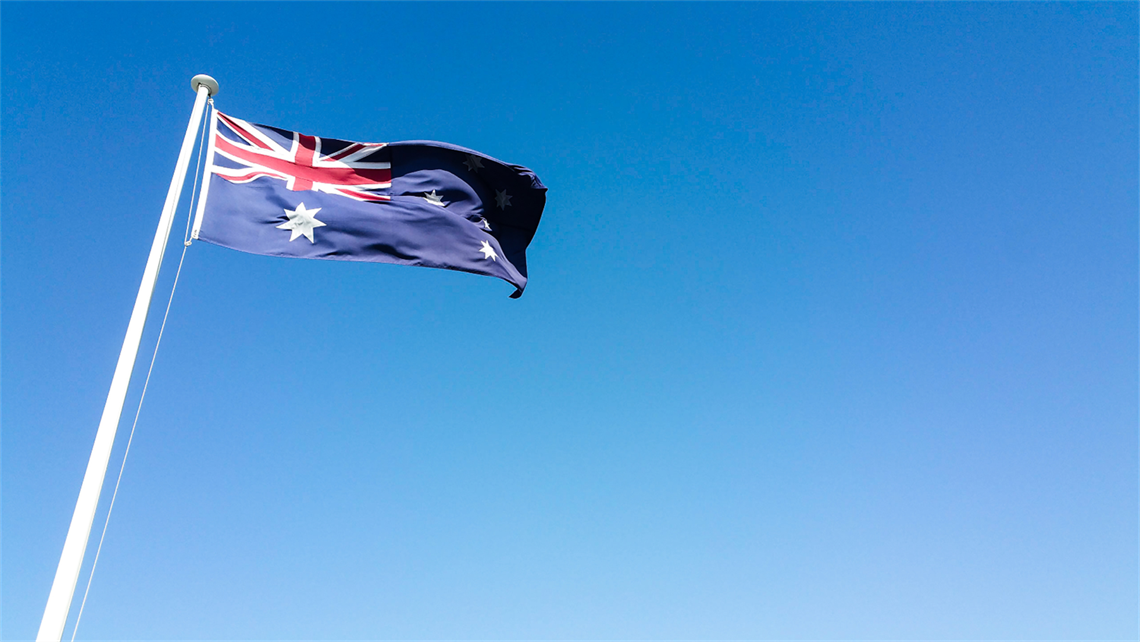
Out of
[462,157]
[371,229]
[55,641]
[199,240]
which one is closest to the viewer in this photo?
[55,641]

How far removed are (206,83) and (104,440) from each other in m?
5.10

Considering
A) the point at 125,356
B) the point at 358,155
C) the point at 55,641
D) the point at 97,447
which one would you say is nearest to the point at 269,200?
the point at 358,155

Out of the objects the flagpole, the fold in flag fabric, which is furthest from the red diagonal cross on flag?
the flagpole

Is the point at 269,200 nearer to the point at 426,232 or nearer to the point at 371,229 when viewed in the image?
the point at 371,229

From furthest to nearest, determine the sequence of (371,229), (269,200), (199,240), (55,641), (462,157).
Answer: (462,157), (371,229), (269,200), (199,240), (55,641)

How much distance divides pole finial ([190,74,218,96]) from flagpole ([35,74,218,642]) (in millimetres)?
725

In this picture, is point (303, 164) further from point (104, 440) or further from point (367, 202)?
point (104, 440)

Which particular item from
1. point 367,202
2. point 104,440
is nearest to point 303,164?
point 367,202

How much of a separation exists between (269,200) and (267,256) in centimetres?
99

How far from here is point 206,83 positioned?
11891 mm

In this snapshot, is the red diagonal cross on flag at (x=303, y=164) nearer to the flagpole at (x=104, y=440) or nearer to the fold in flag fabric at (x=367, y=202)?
the fold in flag fabric at (x=367, y=202)

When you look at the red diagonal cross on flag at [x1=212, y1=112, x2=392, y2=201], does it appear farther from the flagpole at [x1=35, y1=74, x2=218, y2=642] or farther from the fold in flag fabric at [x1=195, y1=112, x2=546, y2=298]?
the flagpole at [x1=35, y1=74, x2=218, y2=642]

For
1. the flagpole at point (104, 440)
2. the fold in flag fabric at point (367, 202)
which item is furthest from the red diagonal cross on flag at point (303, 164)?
the flagpole at point (104, 440)

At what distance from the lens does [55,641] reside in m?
8.55
